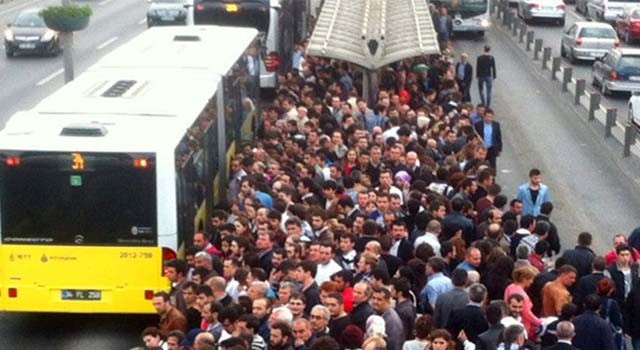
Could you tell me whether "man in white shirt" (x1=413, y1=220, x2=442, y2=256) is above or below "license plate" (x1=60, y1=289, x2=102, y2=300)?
above

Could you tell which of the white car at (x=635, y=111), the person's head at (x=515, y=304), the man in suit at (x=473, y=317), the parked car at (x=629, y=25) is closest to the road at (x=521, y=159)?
the white car at (x=635, y=111)

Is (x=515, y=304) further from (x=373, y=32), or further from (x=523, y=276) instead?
(x=373, y=32)

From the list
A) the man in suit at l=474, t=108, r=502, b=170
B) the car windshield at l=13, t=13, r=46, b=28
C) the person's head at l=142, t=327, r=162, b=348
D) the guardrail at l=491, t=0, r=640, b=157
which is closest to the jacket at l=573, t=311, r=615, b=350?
the person's head at l=142, t=327, r=162, b=348

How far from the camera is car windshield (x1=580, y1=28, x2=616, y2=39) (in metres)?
46.5

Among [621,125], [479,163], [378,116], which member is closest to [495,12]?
[621,125]

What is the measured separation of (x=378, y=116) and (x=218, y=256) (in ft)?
31.9

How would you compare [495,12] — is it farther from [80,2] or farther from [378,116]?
[378,116]

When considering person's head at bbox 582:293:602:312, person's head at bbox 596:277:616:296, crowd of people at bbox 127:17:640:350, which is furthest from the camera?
person's head at bbox 596:277:616:296

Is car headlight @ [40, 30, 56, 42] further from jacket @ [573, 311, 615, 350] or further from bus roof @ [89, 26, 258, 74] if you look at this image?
jacket @ [573, 311, 615, 350]

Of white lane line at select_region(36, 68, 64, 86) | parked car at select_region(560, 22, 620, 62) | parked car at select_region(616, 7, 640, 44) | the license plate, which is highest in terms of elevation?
the license plate

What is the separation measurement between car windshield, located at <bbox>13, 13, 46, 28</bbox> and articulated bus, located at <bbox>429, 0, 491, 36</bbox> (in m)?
12.9

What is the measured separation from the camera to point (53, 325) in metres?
18.8

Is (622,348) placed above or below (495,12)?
above

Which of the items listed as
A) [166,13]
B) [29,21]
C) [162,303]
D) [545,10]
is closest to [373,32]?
[162,303]
